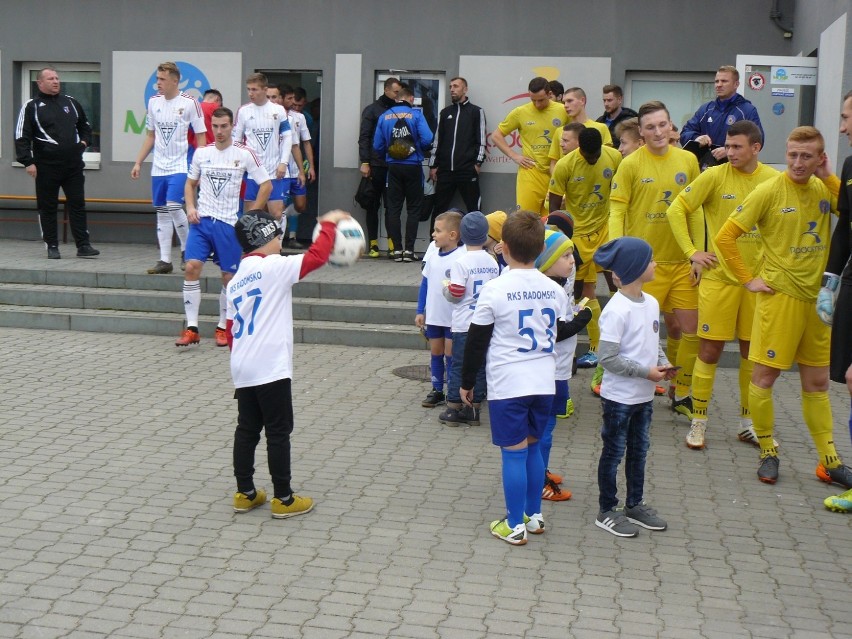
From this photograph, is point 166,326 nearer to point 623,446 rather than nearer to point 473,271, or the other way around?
point 473,271

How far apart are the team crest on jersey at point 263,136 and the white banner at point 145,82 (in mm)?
2851

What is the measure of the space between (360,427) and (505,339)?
265 centimetres

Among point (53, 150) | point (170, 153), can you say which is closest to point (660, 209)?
point (170, 153)

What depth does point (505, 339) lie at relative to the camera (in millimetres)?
5559

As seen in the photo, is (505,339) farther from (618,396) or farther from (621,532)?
(621,532)

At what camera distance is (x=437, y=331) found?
328 inches

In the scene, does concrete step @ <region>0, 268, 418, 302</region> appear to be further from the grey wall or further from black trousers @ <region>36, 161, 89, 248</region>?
the grey wall

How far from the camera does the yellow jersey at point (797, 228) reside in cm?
666

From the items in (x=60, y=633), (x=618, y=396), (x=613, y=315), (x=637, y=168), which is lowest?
(x=60, y=633)

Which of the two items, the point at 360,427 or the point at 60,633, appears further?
the point at 360,427

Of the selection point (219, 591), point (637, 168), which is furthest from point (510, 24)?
point (219, 591)

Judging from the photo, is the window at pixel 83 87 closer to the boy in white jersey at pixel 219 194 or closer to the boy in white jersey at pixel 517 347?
the boy in white jersey at pixel 219 194

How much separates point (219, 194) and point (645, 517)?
561 centimetres

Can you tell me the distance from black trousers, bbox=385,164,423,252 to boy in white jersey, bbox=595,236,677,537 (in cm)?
804
